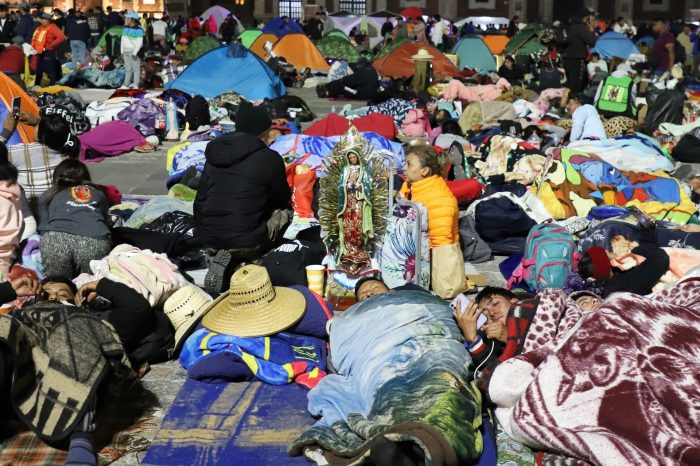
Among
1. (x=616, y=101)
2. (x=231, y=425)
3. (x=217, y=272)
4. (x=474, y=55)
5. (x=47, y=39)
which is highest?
(x=47, y=39)

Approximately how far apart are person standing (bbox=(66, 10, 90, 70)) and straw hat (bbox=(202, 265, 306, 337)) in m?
16.9

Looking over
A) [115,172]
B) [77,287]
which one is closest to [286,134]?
[115,172]

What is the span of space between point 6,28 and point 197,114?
13231mm

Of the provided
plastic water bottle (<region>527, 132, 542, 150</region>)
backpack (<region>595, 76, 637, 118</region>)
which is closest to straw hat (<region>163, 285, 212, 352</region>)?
plastic water bottle (<region>527, 132, 542, 150</region>)

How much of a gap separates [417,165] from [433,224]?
0.45 m

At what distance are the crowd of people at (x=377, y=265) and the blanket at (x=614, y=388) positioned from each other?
11 millimetres

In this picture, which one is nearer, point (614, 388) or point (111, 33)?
point (614, 388)

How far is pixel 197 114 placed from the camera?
45.2 ft

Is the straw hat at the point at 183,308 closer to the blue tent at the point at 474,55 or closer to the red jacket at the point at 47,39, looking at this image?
Result: the red jacket at the point at 47,39

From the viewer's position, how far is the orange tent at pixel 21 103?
37.9 ft

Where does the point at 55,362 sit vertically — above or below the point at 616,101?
below

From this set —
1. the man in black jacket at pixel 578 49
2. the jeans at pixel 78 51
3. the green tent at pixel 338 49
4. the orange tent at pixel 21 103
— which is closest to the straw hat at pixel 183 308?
the orange tent at pixel 21 103

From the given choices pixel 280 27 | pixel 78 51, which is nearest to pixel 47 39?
pixel 78 51

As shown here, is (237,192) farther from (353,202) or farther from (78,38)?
(78,38)
